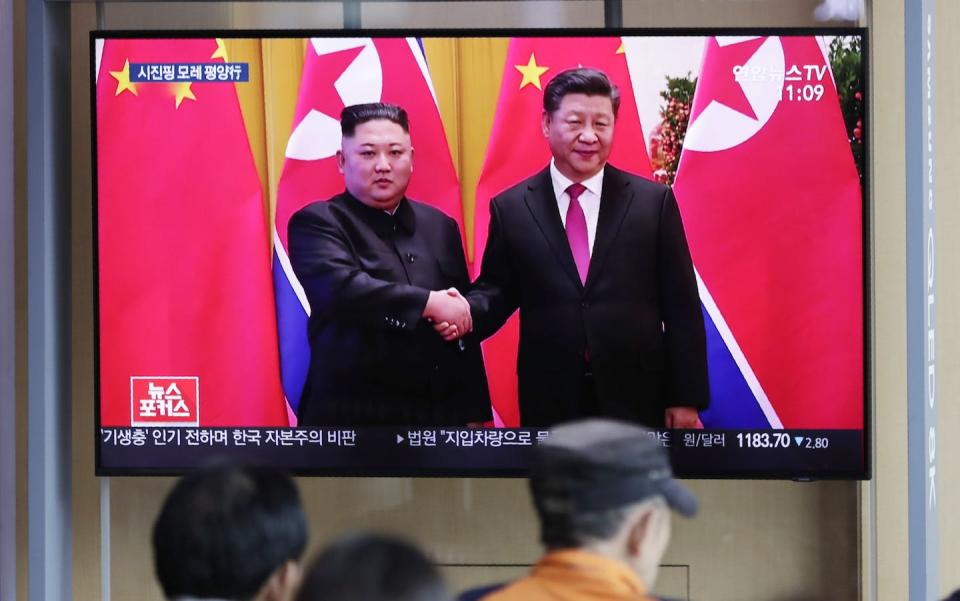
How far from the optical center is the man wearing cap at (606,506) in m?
1.79

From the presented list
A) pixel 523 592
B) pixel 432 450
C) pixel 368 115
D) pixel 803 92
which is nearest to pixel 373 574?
pixel 523 592

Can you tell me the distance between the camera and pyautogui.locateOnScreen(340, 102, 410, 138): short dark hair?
3816 millimetres

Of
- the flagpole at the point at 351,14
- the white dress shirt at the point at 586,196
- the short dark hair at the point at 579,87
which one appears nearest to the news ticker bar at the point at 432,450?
the white dress shirt at the point at 586,196

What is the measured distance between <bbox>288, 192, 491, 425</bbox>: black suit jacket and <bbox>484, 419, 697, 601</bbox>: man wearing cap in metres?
1.92

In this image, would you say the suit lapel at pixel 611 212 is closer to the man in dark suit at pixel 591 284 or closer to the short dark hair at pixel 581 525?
the man in dark suit at pixel 591 284

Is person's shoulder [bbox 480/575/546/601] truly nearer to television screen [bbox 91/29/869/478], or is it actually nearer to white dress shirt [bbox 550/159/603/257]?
television screen [bbox 91/29/869/478]

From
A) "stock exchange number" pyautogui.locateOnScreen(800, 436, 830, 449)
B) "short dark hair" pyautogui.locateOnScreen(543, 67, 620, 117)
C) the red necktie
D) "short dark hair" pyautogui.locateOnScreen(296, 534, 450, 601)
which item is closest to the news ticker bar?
"stock exchange number" pyautogui.locateOnScreen(800, 436, 830, 449)

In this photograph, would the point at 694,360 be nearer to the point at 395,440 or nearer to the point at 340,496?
the point at 395,440

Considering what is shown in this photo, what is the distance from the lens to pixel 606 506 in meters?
1.83

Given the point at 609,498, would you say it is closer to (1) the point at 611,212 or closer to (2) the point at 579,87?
(1) the point at 611,212

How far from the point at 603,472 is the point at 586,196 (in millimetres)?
2080

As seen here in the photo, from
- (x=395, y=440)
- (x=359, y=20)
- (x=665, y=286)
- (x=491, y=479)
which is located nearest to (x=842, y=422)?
(x=665, y=286)

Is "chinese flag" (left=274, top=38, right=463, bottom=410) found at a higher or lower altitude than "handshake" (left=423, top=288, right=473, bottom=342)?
higher

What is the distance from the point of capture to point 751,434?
3770 millimetres
